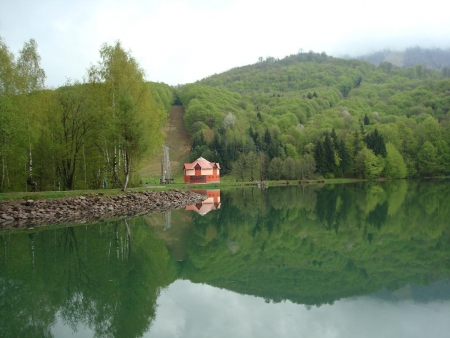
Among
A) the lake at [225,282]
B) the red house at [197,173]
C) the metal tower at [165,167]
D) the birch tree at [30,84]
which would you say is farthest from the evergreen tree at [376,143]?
the birch tree at [30,84]

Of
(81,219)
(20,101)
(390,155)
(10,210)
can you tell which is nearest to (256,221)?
(81,219)

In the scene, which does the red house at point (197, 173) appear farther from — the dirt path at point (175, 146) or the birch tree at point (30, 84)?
the birch tree at point (30, 84)

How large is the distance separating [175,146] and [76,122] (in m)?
83.7

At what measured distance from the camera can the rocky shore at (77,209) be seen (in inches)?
966

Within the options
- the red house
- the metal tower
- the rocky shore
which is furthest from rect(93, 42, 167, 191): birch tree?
the red house

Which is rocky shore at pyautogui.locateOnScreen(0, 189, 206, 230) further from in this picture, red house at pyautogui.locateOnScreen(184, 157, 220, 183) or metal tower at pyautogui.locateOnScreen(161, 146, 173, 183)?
red house at pyautogui.locateOnScreen(184, 157, 220, 183)

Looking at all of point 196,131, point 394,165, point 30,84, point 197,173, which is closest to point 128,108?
point 30,84

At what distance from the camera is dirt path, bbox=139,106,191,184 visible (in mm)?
98062

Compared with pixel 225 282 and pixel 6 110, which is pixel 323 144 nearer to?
pixel 6 110

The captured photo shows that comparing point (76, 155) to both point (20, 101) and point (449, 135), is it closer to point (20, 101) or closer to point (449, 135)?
point (20, 101)

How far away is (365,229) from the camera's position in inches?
843

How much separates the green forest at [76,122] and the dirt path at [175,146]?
175ft

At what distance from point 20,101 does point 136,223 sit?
1561cm

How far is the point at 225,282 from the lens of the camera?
40.0 feet
